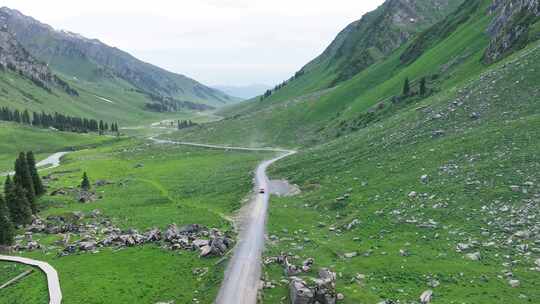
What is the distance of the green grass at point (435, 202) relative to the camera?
33.7 m

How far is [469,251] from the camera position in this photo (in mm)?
36781

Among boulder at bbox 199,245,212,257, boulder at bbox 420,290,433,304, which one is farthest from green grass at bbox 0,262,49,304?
boulder at bbox 420,290,433,304

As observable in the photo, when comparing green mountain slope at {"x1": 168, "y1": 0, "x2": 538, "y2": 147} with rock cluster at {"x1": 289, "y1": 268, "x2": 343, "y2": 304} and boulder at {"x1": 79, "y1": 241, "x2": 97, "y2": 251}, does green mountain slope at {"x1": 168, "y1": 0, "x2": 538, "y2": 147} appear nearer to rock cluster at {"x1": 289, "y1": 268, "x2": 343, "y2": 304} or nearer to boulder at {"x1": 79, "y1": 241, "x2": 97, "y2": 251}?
boulder at {"x1": 79, "y1": 241, "x2": 97, "y2": 251}

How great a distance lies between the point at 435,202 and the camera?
1829 inches

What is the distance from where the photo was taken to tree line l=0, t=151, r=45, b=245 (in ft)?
188

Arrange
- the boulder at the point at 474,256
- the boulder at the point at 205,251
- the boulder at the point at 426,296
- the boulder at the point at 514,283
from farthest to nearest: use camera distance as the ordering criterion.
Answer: the boulder at the point at 205,251
the boulder at the point at 474,256
the boulder at the point at 426,296
the boulder at the point at 514,283

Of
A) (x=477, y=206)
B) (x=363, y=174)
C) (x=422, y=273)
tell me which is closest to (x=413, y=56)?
(x=363, y=174)

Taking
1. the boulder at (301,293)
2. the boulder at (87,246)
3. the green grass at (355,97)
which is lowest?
the boulder at (87,246)

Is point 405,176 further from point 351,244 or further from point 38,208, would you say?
point 38,208

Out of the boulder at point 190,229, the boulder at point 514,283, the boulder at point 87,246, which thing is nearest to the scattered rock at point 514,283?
the boulder at point 514,283

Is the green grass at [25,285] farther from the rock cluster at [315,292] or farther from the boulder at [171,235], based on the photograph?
the rock cluster at [315,292]

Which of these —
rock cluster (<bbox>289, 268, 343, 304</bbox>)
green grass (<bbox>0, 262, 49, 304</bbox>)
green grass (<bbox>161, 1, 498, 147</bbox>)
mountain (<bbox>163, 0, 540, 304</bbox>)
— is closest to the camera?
rock cluster (<bbox>289, 268, 343, 304</bbox>)

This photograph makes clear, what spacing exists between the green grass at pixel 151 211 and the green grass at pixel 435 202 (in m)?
9.30

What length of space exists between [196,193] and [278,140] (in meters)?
69.1
